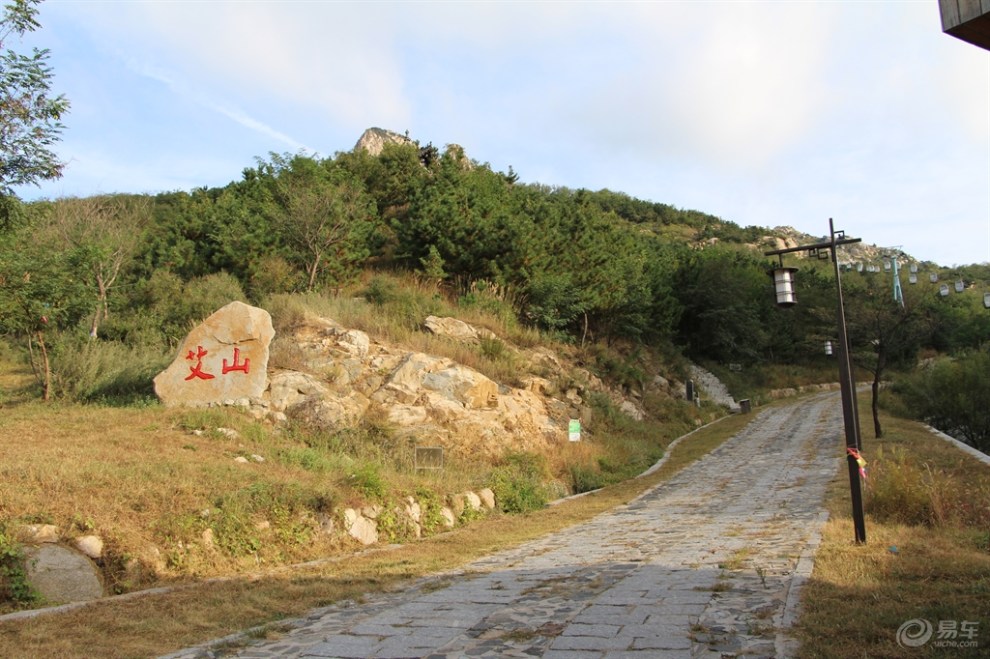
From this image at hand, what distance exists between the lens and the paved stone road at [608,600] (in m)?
4.91

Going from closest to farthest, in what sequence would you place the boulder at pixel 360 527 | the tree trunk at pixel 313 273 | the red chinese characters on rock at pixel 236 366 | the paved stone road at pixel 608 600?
the paved stone road at pixel 608 600
the boulder at pixel 360 527
the red chinese characters on rock at pixel 236 366
the tree trunk at pixel 313 273

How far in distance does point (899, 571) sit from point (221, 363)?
40.9 feet

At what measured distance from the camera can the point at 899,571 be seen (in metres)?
6.38

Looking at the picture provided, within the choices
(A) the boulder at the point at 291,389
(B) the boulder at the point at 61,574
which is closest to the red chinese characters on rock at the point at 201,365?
(A) the boulder at the point at 291,389

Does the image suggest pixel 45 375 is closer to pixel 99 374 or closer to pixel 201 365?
pixel 99 374

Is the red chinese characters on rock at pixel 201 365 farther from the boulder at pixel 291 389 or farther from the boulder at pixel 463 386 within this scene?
the boulder at pixel 463 386

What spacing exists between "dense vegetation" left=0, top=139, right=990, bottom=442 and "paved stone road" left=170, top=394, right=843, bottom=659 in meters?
9.83

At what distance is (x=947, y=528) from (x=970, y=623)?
444cm

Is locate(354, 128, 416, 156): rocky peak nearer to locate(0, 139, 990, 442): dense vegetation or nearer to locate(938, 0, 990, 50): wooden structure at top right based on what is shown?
locate(0, 139, 990, 442): dense vegetation

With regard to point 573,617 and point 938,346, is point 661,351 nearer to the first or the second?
point 573,617

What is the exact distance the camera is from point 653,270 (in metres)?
37.2

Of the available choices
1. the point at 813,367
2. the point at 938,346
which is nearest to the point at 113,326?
the point at 813,367

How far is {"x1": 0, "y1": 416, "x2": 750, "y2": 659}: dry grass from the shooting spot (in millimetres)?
5176

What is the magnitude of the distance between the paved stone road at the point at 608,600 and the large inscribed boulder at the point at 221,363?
738 centimetres
